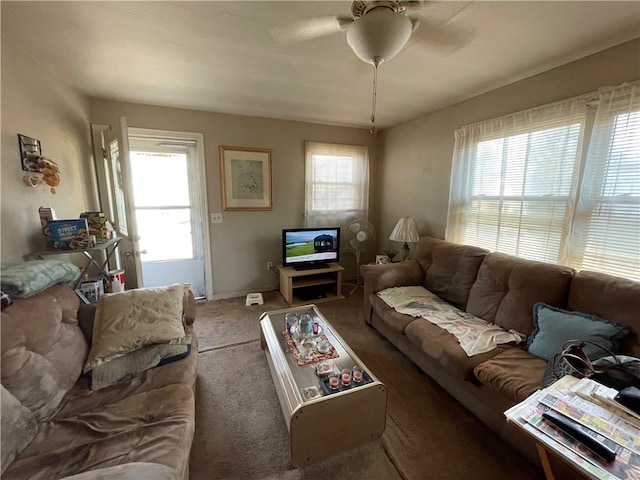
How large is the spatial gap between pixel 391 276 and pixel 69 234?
2628 mm

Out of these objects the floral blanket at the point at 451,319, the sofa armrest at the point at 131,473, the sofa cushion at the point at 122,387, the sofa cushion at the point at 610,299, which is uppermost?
the sofa cushion at the point at 610,299

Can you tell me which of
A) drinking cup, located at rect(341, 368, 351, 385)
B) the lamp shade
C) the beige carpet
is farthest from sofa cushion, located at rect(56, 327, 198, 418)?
the lamp shade

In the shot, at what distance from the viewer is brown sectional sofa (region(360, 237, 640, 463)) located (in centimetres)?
140

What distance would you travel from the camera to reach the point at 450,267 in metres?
2.46

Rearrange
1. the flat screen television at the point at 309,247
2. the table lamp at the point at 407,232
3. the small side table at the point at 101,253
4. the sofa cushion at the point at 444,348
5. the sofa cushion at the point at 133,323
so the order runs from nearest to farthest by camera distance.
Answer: the sofa cushion at the point at 133,323, the sofa cushion at the point at 444,348, the small side table at the point at 101,253, the table lamp at the point at 407,232, the flat screen television at the point at 309,247

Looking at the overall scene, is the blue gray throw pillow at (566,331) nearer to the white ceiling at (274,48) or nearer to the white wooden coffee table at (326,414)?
the white wooden coffee table at (326,414)

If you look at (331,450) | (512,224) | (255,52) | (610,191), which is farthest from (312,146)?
(331,450)

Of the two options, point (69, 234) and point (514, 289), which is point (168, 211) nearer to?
point (69, 234)

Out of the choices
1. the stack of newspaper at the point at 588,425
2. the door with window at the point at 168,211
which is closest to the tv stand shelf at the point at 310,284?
the door with window at the point at 168,211

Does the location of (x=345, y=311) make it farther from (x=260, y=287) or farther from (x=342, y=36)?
Result: (x=342, y=36)

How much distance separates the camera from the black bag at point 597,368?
3.60 ft

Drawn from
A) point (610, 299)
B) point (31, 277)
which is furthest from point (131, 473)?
point (610, 299)

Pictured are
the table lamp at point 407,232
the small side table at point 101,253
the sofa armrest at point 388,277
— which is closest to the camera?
the small side table at point 101,253

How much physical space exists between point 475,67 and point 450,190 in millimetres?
1161
